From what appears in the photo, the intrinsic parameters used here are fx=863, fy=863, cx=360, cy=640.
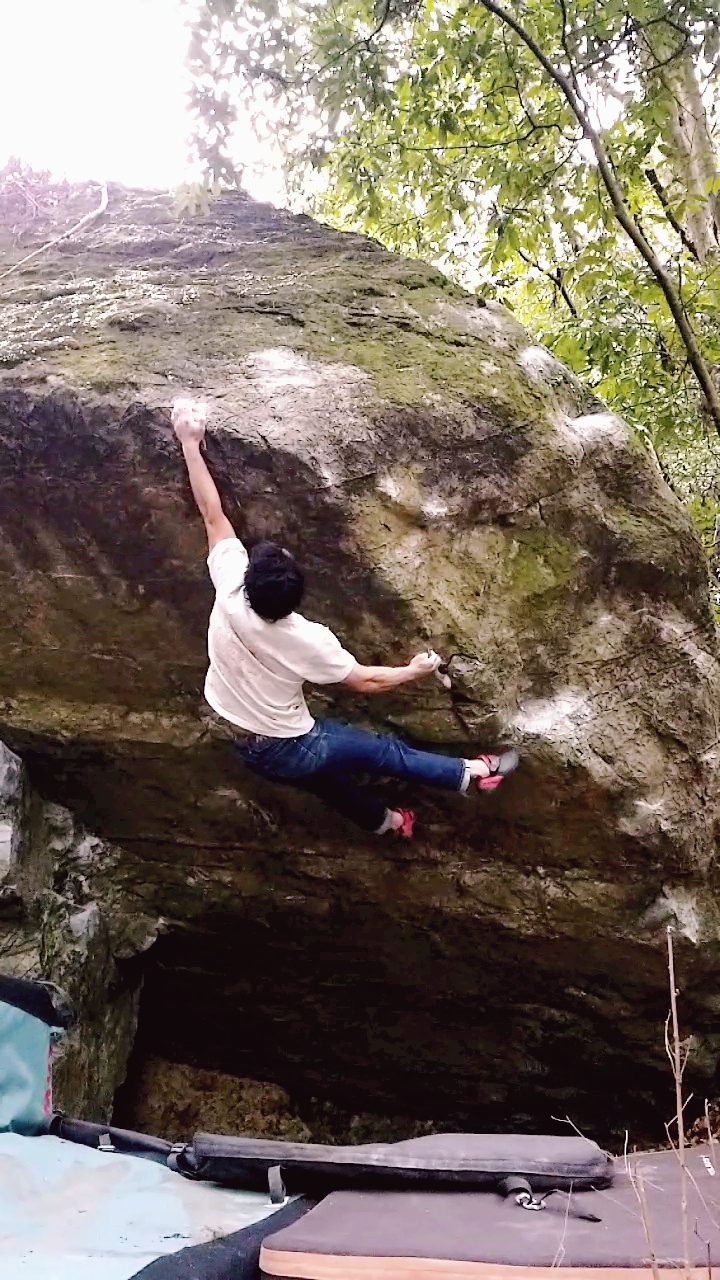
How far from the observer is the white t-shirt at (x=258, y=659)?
3266mm

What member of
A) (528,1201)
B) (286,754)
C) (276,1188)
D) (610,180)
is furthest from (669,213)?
(276,1188)

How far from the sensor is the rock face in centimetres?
348

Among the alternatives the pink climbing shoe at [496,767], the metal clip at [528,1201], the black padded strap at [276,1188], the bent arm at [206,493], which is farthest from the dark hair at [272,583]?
the metal clip at [528,1201]

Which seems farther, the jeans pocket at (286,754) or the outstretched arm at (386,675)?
the jeans pocket at (286,754)

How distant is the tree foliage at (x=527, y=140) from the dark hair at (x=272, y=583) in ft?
6.29

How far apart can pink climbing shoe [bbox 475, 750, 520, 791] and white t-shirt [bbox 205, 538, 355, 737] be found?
0.79 m

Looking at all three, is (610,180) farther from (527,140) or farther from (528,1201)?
(528,1201)

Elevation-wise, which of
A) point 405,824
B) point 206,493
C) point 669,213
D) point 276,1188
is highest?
point 669,213

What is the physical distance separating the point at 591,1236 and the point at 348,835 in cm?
224

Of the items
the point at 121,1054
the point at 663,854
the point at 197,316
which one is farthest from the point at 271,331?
the point at 121,1054

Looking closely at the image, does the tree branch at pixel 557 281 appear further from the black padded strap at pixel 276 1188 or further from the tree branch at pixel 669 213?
the black padded strap at pixel 276 1188

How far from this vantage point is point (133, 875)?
4797 mm

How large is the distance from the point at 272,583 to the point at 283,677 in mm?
457

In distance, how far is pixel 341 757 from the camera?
11.8 feet
